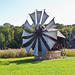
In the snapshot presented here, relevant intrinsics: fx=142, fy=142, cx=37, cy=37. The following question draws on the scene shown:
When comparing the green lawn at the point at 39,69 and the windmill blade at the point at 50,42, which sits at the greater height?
the windmill blade at the point at 50,42

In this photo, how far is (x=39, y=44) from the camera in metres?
15.2

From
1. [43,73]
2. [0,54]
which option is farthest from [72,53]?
[43,73]

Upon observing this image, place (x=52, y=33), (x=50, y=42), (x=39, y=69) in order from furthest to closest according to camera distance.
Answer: (x=52, y=33), (x=50, y=42), (x=39, y=69)

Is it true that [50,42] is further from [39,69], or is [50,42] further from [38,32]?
[39,69]

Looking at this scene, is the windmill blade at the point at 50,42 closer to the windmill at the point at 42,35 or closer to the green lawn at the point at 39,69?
the windmill at the point at 42,35

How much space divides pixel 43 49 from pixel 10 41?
24015 millimetres

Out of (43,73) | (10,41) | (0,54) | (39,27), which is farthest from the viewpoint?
(10,41)

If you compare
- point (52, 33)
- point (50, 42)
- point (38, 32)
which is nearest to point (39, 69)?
point (50, 42)

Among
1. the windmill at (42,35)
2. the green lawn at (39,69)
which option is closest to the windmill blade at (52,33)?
the windmill at (42,35)

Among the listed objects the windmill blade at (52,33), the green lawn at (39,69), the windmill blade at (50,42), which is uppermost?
the windmill blade at (52,33)

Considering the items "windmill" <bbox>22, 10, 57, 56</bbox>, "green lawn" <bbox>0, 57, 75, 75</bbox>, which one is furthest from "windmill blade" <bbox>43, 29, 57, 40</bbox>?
"green lawn" <bbox>0, 57, 75, 75</bbox>

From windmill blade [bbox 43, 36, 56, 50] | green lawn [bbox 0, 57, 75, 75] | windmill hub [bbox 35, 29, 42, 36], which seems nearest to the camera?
green lawn [bbox 0, 57, 75, 75]

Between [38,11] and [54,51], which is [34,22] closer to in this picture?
[38,11]

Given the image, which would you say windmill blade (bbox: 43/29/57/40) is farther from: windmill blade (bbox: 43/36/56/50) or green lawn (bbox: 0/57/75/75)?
green lawn (bbox: 0/57/75/75)
